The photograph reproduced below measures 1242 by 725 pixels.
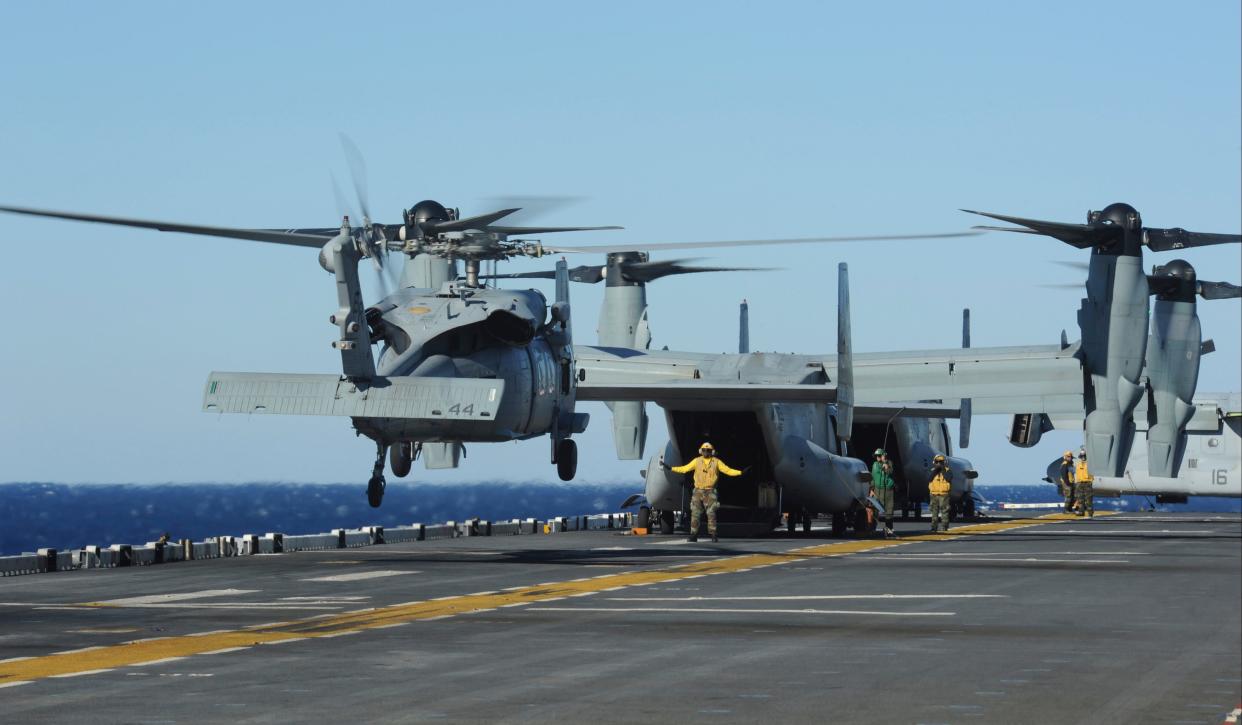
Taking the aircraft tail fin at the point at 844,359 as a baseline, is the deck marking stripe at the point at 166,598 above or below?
below

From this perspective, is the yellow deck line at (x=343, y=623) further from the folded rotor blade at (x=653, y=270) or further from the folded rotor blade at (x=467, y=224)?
the folded rotor blade at (x=653, y=270)

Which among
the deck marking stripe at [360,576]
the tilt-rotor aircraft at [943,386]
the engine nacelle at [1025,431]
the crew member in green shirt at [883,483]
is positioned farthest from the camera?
the engine nacelle at [1025,431]

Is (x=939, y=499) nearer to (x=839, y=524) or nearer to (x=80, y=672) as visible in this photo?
(x=839, y=524)

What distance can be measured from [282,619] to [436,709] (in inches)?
294

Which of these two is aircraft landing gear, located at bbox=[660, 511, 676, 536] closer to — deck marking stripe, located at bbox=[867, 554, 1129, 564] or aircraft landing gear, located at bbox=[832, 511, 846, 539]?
aircraft landing gear, located at bbox=[832, 511, 846, 539]

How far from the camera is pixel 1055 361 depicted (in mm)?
44281

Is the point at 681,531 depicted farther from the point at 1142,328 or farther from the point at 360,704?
the point at 360,704

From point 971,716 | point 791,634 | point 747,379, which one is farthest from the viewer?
point 747,379

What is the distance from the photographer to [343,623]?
18266 mm

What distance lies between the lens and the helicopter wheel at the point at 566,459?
3250 centimetres

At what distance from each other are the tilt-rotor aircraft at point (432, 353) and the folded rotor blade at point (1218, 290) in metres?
25.5

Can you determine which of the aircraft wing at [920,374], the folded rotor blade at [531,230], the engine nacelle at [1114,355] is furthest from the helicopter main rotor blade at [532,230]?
the engine nacelle at [1114,355]

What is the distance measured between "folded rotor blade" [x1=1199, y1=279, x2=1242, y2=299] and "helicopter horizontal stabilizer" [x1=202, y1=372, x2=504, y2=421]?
102 feet

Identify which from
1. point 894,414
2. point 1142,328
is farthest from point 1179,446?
point 894,414
